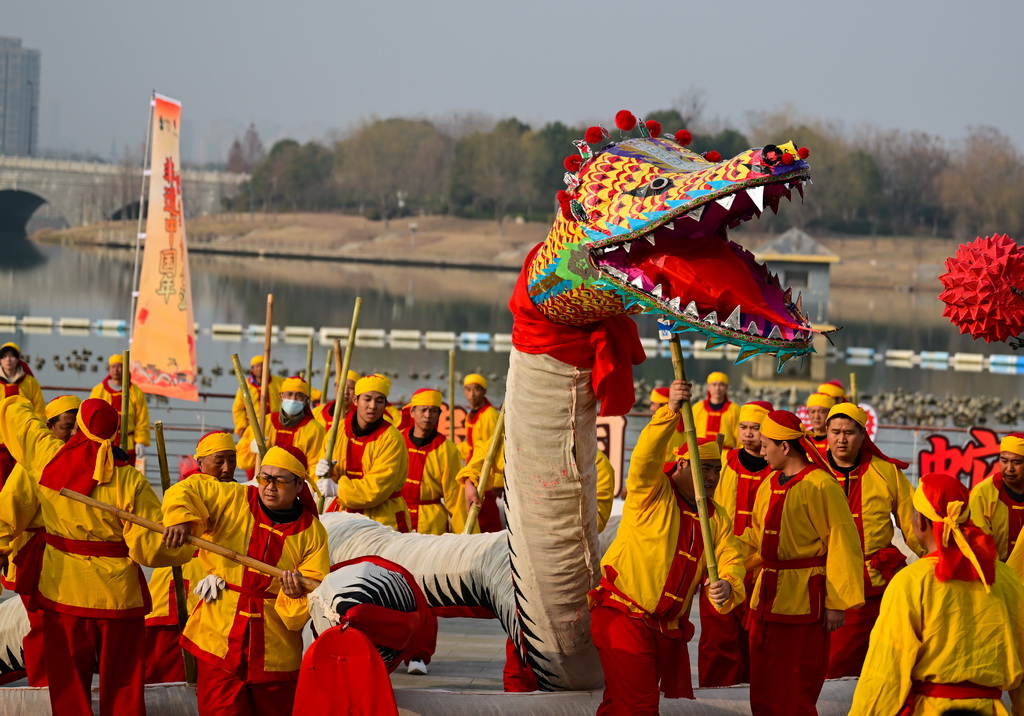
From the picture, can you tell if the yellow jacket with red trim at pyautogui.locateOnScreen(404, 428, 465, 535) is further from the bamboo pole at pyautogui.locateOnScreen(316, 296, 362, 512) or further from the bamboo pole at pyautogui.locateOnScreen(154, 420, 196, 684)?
the bamboo pole at pyautogui.locateOnScreen(154, 420, 196, 684)

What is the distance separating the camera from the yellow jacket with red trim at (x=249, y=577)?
5.23 meters

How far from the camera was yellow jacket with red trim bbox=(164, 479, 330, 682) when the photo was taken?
17.2ft

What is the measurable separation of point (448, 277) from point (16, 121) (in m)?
149

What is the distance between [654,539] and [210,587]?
5.69ft

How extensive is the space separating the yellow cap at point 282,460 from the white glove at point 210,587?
518 mm

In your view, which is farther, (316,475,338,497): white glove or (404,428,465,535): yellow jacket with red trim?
(404,428,465,535): yellow jacket with red trim

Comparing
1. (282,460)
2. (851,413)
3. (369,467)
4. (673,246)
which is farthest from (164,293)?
(673,246)

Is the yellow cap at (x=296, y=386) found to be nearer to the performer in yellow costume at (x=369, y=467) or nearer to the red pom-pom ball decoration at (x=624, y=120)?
the performer in yellow costume at (x=369, y=467)

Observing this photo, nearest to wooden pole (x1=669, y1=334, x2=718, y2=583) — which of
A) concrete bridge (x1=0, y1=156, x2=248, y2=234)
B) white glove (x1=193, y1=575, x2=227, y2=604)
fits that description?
white glove (x1=193, y1=575, x2=227, y2=604)

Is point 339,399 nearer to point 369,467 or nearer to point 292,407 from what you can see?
point 369,467

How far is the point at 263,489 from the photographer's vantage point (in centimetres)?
524

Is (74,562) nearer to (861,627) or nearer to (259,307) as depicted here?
(861,627)

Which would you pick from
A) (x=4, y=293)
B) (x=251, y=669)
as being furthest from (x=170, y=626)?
(x=4, y=293)

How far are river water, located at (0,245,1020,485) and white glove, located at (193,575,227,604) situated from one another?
741cm
